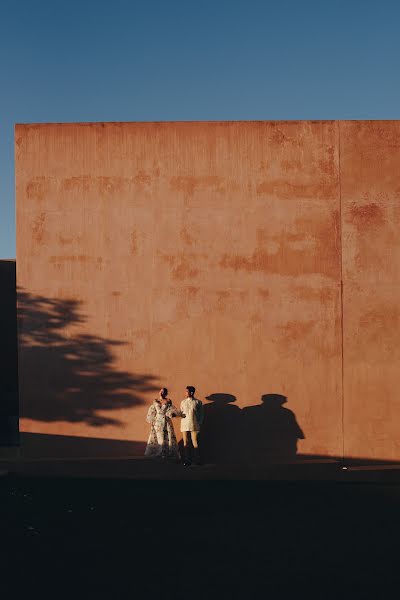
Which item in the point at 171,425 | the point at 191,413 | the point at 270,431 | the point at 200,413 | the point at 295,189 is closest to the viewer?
the point at 191,413

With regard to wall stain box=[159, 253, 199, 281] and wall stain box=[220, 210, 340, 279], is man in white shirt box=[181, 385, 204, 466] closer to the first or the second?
wall stain box=[159, 253, 199, 281]

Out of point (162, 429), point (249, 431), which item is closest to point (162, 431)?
point (162, 429)

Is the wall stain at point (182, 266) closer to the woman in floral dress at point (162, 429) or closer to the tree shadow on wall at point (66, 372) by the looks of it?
the tree shadow on wall at point (66, 372)

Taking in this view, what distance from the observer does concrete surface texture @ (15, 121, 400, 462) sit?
45.6ft

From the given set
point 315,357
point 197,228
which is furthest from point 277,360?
point 197,228

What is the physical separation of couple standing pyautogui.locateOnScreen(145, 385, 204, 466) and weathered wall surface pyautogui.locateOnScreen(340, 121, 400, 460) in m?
3.04

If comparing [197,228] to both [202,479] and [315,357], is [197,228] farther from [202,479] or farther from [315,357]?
[202,479]

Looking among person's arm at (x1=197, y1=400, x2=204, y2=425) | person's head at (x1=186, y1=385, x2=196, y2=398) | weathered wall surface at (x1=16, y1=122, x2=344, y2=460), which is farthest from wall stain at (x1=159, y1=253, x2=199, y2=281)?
person's arm at (x1=197, y1=400, x2=204, y2=425)

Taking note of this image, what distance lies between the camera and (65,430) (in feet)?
45.9

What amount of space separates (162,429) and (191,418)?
0.63 metres

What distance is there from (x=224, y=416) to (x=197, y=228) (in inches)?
150

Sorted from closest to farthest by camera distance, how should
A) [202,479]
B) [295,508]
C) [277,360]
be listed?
[295,508]
[202,479]
[277,360]

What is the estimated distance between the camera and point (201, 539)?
8.23 meters

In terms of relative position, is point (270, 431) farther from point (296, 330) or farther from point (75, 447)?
point (75, 447)
